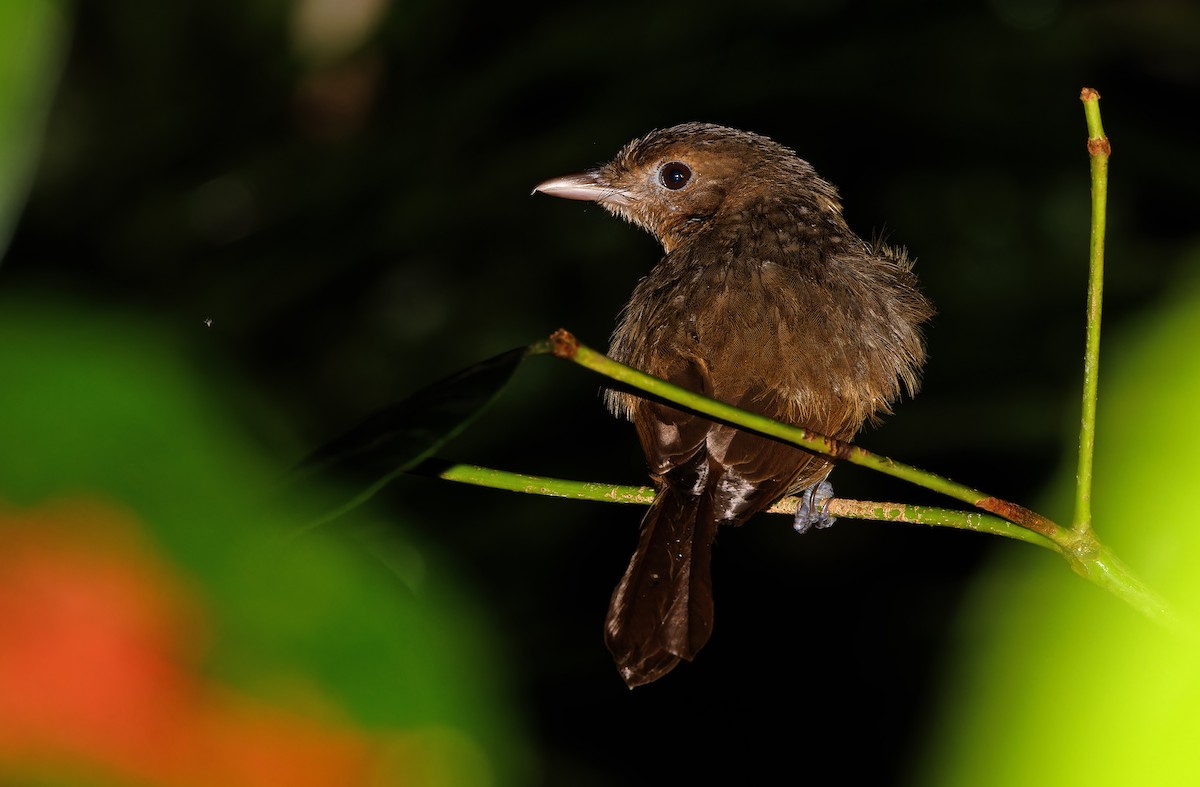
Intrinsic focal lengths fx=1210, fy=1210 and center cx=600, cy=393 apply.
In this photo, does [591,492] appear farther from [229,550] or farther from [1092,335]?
[229,550]

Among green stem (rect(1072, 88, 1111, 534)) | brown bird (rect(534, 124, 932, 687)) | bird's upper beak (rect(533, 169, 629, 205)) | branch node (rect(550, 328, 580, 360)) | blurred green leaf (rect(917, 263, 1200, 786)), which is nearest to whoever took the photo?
blurred green leaf (rect(917, 263, 1200, 786))

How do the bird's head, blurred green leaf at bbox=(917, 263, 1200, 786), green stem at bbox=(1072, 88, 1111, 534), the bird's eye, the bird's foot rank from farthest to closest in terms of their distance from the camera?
the bird's eye
the bird's head
the bird's foot
green stem at bbox=(1072, 88, 1111, 534)
blurred green leaf at bbox=(917, 263, 1200, 786)

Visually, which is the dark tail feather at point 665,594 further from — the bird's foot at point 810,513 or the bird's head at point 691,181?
the bird's head at point 691,181

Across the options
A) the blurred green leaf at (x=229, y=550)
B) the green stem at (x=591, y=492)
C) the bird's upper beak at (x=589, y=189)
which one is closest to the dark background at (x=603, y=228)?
the bird's upper beak at (x=589, y=189)

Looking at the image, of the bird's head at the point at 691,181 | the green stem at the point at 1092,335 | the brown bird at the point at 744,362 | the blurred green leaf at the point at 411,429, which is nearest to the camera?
the blurred green leaf at the point at 411,429

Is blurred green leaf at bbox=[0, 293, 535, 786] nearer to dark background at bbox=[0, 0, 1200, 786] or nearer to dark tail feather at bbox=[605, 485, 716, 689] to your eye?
dark tail feather at bbox=[605, 485, 716, 689]

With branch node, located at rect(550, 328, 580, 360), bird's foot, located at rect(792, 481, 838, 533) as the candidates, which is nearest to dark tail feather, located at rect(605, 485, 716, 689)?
bird's foot, located at rect(792, 481, 838, 533)

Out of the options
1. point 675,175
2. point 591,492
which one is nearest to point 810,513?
point 591,492
